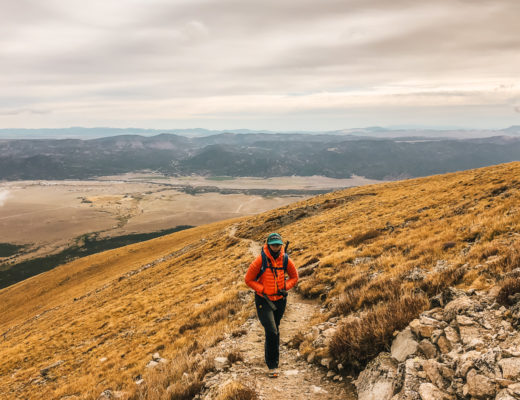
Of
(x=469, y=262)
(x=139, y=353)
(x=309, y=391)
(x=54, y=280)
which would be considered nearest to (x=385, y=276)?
(x=469, y=262)

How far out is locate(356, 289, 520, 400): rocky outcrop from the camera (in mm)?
4395

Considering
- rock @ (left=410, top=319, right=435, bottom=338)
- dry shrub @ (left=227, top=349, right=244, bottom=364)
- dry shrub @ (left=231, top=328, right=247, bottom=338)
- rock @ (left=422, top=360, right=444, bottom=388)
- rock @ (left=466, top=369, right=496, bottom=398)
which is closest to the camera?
rock @ (left=466, top=369, right=496, bottom=398)

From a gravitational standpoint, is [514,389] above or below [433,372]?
above

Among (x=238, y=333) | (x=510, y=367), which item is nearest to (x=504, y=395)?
(x=510, y=367)

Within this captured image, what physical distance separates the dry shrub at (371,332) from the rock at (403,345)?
266 mm

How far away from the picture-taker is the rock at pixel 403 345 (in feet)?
19.2

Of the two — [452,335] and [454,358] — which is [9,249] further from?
[454,358]

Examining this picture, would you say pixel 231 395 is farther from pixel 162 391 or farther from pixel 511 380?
pixel 511 380

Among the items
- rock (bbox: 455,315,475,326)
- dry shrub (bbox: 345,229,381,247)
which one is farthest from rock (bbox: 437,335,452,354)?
dry shrub (bbox: 345,229,381,247)

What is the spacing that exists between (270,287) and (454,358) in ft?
13.7

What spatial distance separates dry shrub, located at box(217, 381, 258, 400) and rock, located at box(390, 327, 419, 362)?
320cm

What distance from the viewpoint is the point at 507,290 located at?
6.19 metres

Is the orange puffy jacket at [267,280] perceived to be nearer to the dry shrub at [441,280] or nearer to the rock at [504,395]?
the dry shrub at [441,280]

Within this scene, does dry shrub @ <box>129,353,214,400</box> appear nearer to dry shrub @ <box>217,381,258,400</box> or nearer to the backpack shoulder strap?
dry shrub @ <box>217,381,258,400</box>
